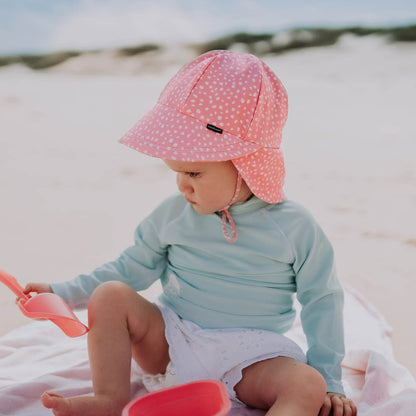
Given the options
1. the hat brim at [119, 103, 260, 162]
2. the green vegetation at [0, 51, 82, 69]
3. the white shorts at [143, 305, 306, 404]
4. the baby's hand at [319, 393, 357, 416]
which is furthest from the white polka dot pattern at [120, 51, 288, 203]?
the green vegetation at [0, 51, 82, 69]

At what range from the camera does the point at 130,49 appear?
626 centimetres

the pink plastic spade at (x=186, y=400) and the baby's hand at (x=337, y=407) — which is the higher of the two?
the pink plastic spade at (x=186, y=400)

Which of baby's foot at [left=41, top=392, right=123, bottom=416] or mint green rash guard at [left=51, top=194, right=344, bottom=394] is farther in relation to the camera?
mint green rash guard at [left=51, top=194, right=344, bottom=394]

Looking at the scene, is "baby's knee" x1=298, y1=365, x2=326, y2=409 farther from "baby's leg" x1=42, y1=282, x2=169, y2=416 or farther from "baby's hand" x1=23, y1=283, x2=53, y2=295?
"baby's hand" x1=23, y1=283, x2=53, y2=295

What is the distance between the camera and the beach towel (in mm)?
1097

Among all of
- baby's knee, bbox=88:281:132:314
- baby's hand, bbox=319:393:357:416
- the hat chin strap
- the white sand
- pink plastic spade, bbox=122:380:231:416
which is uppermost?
the hat chin strap

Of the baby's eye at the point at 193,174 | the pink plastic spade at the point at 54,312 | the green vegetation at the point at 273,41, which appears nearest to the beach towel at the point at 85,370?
the pink plastic spade at the point at 54,312

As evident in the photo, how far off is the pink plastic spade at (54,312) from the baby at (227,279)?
0.11ft

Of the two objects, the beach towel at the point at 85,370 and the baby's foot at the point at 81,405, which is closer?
the baby's foot at the point at 81,405

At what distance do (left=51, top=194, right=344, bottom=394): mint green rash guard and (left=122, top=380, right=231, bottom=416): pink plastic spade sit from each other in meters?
0.21

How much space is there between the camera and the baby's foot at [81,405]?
943 mm

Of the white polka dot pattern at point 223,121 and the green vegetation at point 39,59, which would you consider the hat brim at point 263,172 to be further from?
the green vegetation at point 39,59

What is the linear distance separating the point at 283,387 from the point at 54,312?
42 cm

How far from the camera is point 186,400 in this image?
0.93 m
